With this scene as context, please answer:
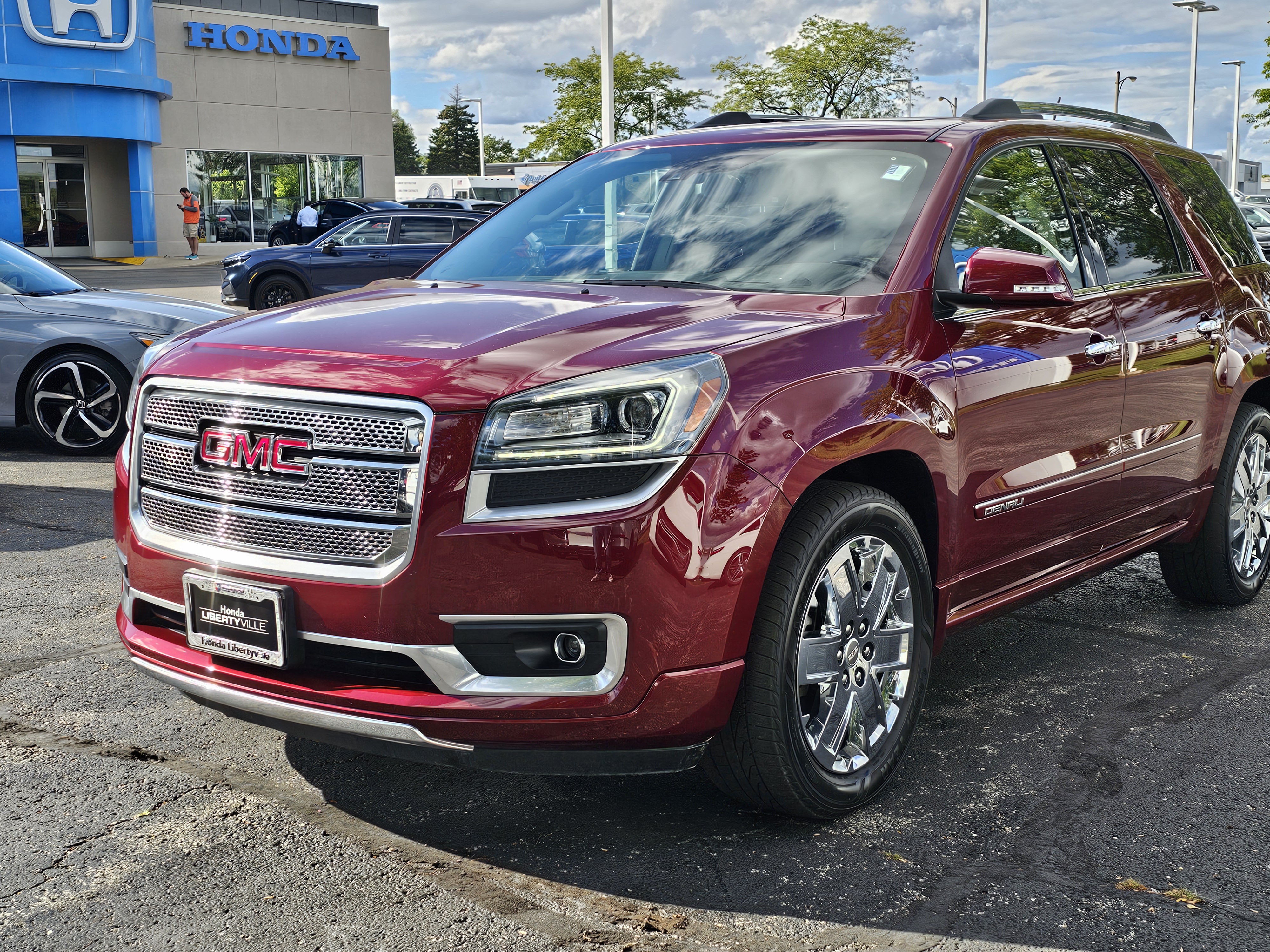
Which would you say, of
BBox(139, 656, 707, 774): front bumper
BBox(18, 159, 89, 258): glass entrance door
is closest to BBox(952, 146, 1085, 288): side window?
BBox(139, 656, 707, 774): front bumper

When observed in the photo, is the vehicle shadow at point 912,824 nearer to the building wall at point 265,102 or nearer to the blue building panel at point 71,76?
the blue building panel at point 71,76

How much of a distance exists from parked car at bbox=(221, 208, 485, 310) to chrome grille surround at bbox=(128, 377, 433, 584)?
54.7 feet

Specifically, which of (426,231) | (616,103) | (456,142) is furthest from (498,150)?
(426,231)

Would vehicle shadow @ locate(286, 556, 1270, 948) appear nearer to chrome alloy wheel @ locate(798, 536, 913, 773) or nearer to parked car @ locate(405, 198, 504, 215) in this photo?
chrome alloy wheel @ locate(798, 536, 913, 773)

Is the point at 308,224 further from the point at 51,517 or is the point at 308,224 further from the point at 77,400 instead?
the point at 51,517

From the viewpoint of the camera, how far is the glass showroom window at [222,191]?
39.6 m

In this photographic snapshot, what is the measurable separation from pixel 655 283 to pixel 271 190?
130ft

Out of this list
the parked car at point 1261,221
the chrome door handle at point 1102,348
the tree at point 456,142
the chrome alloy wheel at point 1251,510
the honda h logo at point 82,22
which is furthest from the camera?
the tree at point 456,142

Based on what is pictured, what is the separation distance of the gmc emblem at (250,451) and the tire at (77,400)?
6.22 meters

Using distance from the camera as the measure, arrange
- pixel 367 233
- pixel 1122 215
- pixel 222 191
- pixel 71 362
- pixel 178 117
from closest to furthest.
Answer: pixel 1122 215
pixel 71 362
pixel 367 233
pixel 178 117
pixel 222 191

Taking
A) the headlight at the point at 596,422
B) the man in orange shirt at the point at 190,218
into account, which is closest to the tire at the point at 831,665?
the headlight at the point at 596,422

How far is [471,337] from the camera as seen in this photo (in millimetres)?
3160

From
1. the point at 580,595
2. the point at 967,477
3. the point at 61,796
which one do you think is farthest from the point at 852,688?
the point at 61,796

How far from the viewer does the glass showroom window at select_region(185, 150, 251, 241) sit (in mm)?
39562
